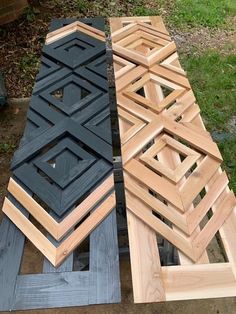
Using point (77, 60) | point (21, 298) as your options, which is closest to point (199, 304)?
point (21, 298)

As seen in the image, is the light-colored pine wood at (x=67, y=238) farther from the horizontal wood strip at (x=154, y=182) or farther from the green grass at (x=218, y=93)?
the green grass at (x=218, y=93)

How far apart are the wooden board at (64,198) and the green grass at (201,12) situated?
94.5 inches

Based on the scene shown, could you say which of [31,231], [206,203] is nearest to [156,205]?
[206,203]

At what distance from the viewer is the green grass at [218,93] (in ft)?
9.12

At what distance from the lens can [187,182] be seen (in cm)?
157

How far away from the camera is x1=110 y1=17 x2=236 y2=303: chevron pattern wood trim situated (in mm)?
1246

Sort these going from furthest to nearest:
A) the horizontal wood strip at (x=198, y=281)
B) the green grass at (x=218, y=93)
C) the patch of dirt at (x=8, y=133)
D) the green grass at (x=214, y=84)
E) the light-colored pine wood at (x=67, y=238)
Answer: the green grass at (x=214, y=84) < the green grass at (x=218, y=93) < the patch of dirt at (x=8, y=133) < the light-colored pine wood at (x=67, y=238) < the horizontal wood strip at (x=198, y=281)

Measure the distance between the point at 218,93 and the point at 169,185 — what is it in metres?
1.98

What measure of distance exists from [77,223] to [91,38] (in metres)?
1.55

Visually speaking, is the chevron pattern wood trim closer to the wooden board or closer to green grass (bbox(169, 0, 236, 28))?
the wooden board

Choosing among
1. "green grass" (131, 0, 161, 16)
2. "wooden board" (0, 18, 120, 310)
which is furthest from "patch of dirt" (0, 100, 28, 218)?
"green grass" (131, 0, 161, 16)

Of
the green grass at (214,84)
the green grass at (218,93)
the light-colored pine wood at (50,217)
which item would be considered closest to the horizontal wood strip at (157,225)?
the light-colored pine wood at (50,217)

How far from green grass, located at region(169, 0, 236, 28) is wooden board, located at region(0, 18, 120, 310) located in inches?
94.5

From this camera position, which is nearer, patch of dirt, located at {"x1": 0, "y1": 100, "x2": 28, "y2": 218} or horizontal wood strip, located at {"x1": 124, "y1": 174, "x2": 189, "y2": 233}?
horizontal wood strip, located at {"x1": 124, "y1": 174, "x2": 189, "y2": 233}
